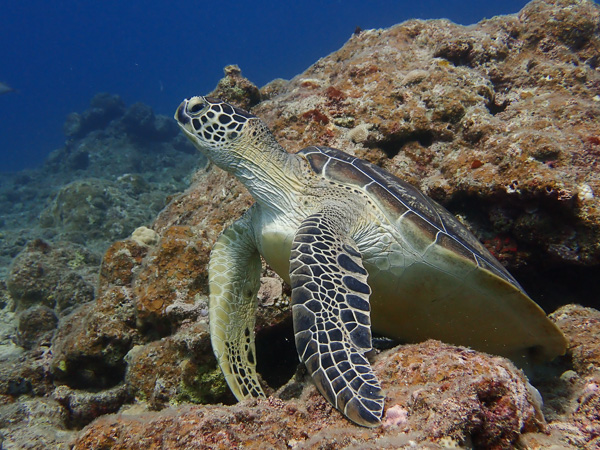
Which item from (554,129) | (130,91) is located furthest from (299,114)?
(130,91)

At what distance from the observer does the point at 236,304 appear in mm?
2898

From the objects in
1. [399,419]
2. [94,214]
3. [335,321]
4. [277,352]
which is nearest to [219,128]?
[335,321]

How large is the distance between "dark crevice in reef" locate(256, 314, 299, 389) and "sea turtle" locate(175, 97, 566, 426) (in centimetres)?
43

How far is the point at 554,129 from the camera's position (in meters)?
3.56

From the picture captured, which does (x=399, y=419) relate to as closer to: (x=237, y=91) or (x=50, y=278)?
(x=237, y=91)

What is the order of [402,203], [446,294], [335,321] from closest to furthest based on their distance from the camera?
[335,321] < [446,294] < [402,203]

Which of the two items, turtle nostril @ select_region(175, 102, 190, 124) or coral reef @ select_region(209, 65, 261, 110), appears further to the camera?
coral reef @ select_region(209, 65, 261, 110)

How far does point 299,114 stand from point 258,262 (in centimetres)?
224

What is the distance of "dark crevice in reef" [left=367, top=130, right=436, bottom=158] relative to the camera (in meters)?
4.11

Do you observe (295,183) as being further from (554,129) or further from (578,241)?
(554,129)

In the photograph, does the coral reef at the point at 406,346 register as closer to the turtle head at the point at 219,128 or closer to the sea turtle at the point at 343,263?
the sea turtle at the point at 343,263

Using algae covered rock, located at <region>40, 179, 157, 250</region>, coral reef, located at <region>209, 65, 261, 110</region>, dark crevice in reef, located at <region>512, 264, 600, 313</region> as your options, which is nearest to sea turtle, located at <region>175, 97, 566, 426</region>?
dark crevice in reef, located at <region>512, 264, 600, 313</region>

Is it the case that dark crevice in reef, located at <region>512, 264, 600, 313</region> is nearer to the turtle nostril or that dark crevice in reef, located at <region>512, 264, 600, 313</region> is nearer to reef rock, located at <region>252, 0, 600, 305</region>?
reef rock, located at <region>252, 0, 600, 305</region>

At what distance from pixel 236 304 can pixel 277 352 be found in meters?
0.82
